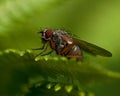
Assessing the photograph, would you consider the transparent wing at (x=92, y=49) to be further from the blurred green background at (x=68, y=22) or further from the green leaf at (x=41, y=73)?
the green leaf at (x=41, y=73)

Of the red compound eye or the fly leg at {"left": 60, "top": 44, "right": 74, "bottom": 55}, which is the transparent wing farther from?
the red compound eye

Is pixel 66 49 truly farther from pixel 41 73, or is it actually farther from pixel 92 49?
pixel 41 73

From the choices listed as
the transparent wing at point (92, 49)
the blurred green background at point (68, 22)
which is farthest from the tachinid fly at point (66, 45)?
the blurred green background at point (68, 22)

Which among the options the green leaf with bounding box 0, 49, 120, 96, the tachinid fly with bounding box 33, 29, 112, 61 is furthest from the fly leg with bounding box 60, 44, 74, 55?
the green leaf with bounding box 0, 49, 120, 96

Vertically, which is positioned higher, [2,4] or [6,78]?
[2,4]

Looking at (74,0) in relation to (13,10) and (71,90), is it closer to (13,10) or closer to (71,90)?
(13,10)

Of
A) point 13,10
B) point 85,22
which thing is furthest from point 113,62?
point 13,10

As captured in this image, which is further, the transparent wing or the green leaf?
the transparent wing
